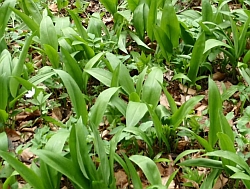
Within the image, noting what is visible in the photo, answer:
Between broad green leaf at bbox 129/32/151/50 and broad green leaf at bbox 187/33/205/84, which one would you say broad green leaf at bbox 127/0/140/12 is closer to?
broad green leaf at bbox 129/32/151/50

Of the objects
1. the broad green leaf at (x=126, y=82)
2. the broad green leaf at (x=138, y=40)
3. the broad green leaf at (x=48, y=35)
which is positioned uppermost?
the broad green leaf at (x=48, y=35)

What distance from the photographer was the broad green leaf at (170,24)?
231 centimetres

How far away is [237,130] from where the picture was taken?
77.4 inches

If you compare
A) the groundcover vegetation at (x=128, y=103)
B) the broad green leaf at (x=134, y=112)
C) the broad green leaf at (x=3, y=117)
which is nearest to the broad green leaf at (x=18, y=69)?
the groundcover vegetation at (x=128, y=103)

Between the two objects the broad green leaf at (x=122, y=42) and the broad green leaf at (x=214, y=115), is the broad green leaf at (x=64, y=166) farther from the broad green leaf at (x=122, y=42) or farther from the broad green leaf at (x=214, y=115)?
the broad green leaf at (x=122, y=42)

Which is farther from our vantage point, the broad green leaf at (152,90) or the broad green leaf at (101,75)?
the broad green leaf at (101,75)

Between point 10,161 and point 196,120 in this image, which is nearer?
point 10,161

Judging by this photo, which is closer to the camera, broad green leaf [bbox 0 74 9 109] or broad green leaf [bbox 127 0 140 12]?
broad green leaf [bbox 0 74 9 109]

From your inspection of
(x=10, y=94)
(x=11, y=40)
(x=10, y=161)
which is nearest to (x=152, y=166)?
(x=10, y=161)

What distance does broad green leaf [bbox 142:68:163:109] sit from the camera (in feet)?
6.34

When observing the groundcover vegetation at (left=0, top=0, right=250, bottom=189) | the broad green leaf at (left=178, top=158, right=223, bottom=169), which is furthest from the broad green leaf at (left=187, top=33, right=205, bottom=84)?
the broad green leaf at (left=178, top=158, right=223, bottom=169)

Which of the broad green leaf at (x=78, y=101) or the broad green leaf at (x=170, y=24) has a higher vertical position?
the broad green leaf at (x=170, y=24)

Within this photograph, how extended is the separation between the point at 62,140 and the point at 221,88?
106 cm

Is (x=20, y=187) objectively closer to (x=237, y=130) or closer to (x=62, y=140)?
(x=62, y=140)
